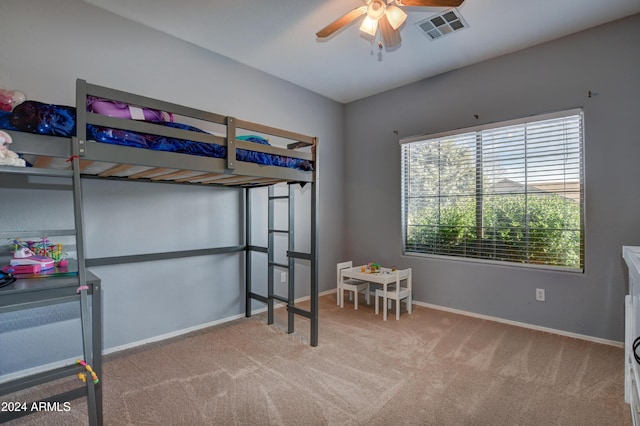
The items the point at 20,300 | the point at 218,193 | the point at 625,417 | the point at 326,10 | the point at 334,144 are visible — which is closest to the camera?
the point at 20,300

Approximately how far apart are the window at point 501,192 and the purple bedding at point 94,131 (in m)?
2.21

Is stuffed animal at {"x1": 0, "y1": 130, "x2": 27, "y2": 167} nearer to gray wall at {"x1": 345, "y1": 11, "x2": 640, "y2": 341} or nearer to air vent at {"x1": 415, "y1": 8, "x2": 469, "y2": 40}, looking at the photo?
air vent at {"x1": 415, "y1": 8, "x2": 469, "y2": 40}

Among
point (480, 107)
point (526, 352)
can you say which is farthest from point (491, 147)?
point (526, 352)

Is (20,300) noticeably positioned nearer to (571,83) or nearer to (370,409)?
(370,409)

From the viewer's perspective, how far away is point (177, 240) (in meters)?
2.91

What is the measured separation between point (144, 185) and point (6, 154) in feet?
4.53

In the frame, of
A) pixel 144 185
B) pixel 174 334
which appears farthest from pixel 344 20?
pixel 174 334

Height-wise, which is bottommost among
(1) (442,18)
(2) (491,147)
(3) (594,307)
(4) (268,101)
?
(3) (594,307)

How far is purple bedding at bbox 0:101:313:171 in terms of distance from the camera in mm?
1394

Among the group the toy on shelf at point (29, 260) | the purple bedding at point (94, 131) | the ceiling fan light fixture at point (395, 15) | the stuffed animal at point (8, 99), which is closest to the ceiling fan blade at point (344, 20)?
the ceiling fan light fixture at point (395, 15)

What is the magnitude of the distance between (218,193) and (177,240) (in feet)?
1.96

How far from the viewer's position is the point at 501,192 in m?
3.22

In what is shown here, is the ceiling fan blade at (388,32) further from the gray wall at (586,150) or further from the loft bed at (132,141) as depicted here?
the gray wall at (586,150)

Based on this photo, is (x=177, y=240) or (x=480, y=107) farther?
(x=480, y=107)
